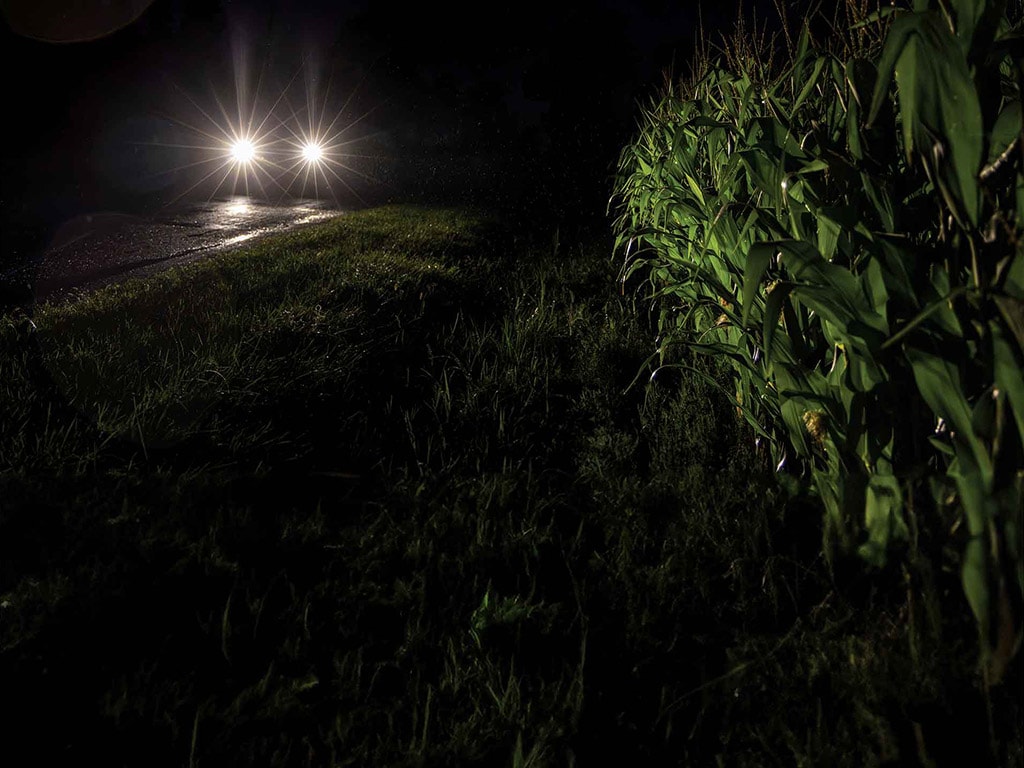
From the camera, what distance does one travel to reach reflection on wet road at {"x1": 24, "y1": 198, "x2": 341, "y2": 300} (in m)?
5.68

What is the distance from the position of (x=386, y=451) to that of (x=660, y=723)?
1.36 meters

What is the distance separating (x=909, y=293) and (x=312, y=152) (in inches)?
817

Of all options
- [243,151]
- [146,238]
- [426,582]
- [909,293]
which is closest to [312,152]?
[243,151]

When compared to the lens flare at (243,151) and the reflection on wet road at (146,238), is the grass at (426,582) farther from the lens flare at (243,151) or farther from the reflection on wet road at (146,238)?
the lens flare at (243,151)

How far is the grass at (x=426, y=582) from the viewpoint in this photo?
1.26 meters

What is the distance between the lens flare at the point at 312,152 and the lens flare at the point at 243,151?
1511 millimetres

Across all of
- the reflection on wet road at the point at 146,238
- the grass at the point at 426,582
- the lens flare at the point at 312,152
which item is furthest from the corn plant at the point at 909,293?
the lens flare at the point at 312,152

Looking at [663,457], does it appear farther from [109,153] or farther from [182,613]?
[109,153]

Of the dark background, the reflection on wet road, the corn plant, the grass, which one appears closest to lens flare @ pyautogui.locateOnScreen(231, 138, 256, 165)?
the dark background

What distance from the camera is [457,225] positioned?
281 inches

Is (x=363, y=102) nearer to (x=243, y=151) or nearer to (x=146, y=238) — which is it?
(x=243, y=151)

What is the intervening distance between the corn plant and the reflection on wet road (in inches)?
209

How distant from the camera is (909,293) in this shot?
4.12 ft

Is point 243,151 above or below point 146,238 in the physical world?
above
